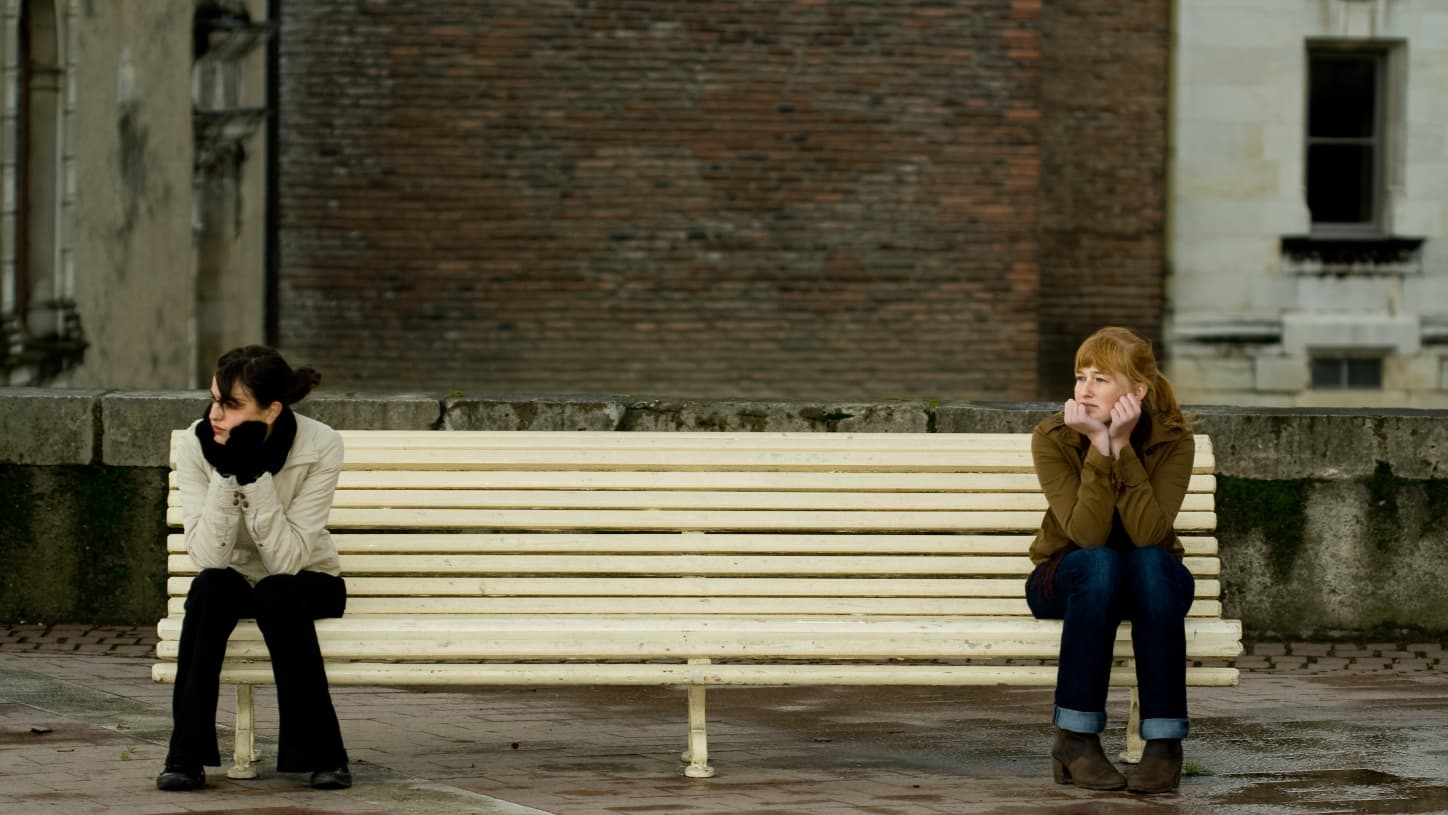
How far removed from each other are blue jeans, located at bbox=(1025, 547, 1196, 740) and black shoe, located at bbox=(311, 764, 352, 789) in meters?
1.77

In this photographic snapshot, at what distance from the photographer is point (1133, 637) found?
20.4 ft

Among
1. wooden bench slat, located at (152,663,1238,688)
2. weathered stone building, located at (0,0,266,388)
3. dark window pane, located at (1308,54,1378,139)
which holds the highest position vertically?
dark window pane, located at (1308,54,1378,139)

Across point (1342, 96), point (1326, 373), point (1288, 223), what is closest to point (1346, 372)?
point (1326, 373)

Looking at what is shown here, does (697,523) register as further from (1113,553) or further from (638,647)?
(1113,553)

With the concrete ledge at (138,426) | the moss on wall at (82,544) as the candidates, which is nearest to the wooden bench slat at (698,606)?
the concrete ledge at (138,426)

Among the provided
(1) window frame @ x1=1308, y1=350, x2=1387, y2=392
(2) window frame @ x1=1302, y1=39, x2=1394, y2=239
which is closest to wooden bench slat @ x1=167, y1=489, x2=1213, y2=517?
(1) window frame @ x1=1308, y1=350, x2=1387, y2=392

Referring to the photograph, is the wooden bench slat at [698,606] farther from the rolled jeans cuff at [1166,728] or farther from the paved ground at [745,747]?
the rolled jeans cuff at [1166,728]

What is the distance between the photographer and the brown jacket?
6223mm

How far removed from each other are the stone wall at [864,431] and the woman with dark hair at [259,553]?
271 centimetres

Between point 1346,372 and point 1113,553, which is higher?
point 1346,372

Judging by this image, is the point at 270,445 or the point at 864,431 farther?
the point at 864,431

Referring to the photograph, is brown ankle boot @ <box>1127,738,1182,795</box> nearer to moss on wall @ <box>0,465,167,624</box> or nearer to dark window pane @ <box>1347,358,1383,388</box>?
moss on wall @ <box>0,465,167,624</box>

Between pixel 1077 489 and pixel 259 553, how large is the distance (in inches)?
82.5

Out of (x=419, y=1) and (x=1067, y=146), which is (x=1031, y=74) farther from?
(x=419, y=1)
